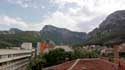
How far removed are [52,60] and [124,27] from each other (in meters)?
137

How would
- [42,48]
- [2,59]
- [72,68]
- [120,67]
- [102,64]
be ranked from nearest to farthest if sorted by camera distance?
[120,67] → [72,68] → [102,64] → [2,59] → [42,48]

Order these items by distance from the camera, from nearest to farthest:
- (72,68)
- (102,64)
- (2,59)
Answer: (72,68), (102,64), (2,59)

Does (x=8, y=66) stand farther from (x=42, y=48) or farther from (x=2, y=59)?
(x=42, y=48)

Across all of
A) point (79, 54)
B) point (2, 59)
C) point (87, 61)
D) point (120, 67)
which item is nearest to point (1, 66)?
point (2, 59)

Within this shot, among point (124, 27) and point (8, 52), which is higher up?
point (124, 27)

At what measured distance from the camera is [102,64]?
856 inches

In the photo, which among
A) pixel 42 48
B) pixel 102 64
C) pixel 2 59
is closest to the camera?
pixel 102 64

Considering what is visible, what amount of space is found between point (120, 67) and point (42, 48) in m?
66.3

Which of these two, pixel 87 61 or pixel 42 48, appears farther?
pixel 42 48

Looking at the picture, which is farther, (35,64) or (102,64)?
(35,64)

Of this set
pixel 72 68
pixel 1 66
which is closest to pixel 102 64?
pixel 72 68

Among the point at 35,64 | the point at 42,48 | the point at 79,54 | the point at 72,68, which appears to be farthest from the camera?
the point at 42,48

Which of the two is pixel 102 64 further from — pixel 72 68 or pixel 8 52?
pixel 8 52

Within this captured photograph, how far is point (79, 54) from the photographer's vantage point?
55344 millimetres
